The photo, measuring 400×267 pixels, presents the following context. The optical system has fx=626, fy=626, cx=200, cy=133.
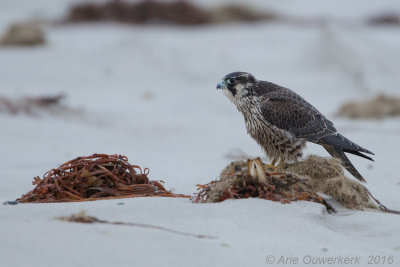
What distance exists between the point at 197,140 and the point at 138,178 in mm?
3747

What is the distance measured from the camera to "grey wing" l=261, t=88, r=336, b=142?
14.7ft

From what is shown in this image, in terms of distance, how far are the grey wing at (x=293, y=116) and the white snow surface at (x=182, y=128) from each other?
55 centimetres

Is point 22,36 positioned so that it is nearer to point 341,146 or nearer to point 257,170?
point 341,146

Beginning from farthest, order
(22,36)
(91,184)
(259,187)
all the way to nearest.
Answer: (22,36), (91,184), (259,187)

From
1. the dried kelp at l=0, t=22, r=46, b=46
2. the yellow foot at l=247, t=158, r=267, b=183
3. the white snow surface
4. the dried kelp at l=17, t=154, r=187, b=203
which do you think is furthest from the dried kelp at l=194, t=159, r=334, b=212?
the dried kelp at l=0, t=22, r=46, b=46

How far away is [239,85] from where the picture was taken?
186 inches

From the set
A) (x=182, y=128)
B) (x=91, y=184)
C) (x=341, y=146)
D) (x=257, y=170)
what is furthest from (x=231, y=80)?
(x=182, y=128)

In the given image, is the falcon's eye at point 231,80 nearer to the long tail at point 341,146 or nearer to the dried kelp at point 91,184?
the long tail at point 341,146

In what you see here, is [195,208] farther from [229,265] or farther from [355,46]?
[355,46]

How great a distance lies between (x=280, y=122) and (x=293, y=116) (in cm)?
14

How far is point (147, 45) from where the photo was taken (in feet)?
38.5

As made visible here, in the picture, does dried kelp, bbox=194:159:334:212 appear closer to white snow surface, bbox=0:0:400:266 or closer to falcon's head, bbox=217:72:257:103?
white snow surface, bbox=0:0:400:266

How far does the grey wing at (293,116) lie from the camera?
14.7 ft

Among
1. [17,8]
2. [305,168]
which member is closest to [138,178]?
[305,168]
